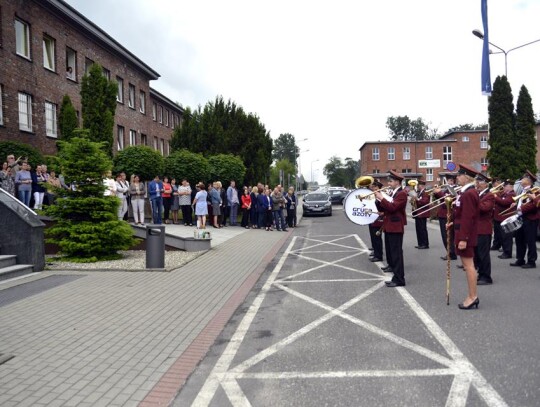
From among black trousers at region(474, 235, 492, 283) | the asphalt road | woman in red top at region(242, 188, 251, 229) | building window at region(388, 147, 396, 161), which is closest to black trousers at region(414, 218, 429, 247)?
the asphalt road

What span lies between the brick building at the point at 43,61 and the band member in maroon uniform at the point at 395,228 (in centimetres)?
1841

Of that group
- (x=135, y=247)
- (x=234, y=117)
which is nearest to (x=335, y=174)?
(x=234, y=117)

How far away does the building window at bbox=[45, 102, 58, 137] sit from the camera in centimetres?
2511

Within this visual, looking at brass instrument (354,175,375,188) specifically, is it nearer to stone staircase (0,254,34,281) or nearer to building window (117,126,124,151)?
stone staircase (0,254,34,281)

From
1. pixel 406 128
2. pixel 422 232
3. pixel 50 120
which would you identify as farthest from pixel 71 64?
pixel 406 128

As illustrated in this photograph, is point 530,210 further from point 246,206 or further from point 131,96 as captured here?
point 131,96

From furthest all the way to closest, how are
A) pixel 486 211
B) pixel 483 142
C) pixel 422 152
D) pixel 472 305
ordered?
pixel 422 152
pixel 483 142
pixel 486 211
pixel 472 305

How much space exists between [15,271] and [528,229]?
1047 cm

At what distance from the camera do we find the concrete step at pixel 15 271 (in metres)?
9.77

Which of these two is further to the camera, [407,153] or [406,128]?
[406,128]

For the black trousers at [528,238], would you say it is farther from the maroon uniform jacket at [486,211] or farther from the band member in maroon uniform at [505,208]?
the maroon uniform jacket at [486,211]

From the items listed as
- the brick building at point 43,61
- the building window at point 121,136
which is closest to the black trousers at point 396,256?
the brick building at point 43,61

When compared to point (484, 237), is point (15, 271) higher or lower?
lower

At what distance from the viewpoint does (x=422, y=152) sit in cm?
8050
